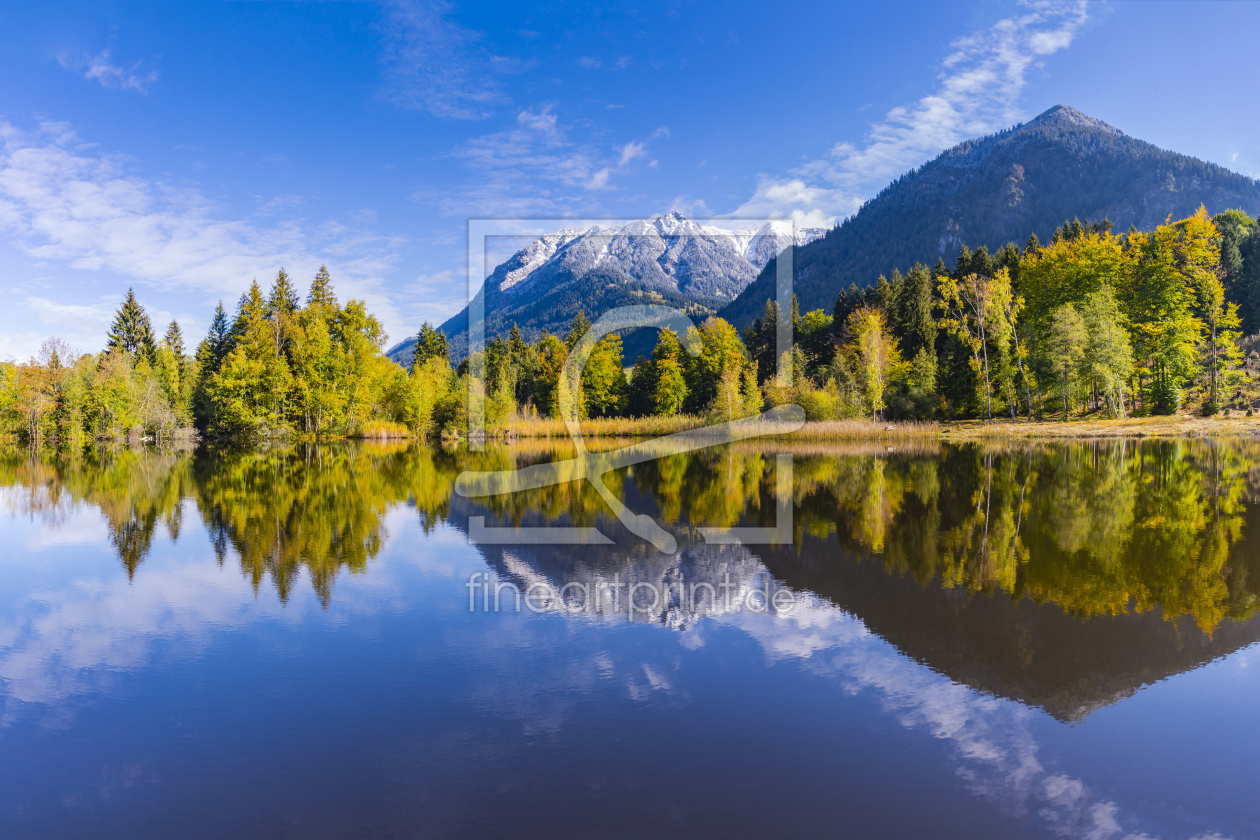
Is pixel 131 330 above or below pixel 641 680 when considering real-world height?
above

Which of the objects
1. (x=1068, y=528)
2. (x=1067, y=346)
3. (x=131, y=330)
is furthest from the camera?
(x=131, y=330)

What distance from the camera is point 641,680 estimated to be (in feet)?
20.5

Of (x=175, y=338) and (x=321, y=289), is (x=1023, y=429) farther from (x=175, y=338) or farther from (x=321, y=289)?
(x=175, y=338)

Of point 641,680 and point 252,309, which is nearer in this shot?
point 641,680

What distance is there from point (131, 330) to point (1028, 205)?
19345 cm

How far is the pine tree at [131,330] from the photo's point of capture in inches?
2739

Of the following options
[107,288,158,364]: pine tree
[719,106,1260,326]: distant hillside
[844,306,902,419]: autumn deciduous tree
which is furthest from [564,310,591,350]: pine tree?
[719,106,1260,326]: distant hillside

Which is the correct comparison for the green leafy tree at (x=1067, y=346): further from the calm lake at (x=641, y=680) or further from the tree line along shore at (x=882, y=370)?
the calm lake at (x=641, y=680)

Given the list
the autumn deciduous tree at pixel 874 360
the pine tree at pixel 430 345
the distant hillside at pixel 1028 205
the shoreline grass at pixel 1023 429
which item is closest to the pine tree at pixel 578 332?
the pine tree at pixel 430 345

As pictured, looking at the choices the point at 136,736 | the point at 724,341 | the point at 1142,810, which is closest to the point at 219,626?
the point at 136,736

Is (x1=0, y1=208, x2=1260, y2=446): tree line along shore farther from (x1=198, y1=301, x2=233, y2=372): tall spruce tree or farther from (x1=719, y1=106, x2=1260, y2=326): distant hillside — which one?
(x1=719, y1=106, x2=1260, y2=326): distant hillside

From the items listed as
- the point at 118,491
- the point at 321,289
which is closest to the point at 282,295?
the point at 321,289

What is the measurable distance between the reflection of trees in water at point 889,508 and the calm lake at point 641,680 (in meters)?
0.13

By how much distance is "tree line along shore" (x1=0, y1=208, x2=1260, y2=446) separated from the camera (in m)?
46.1
